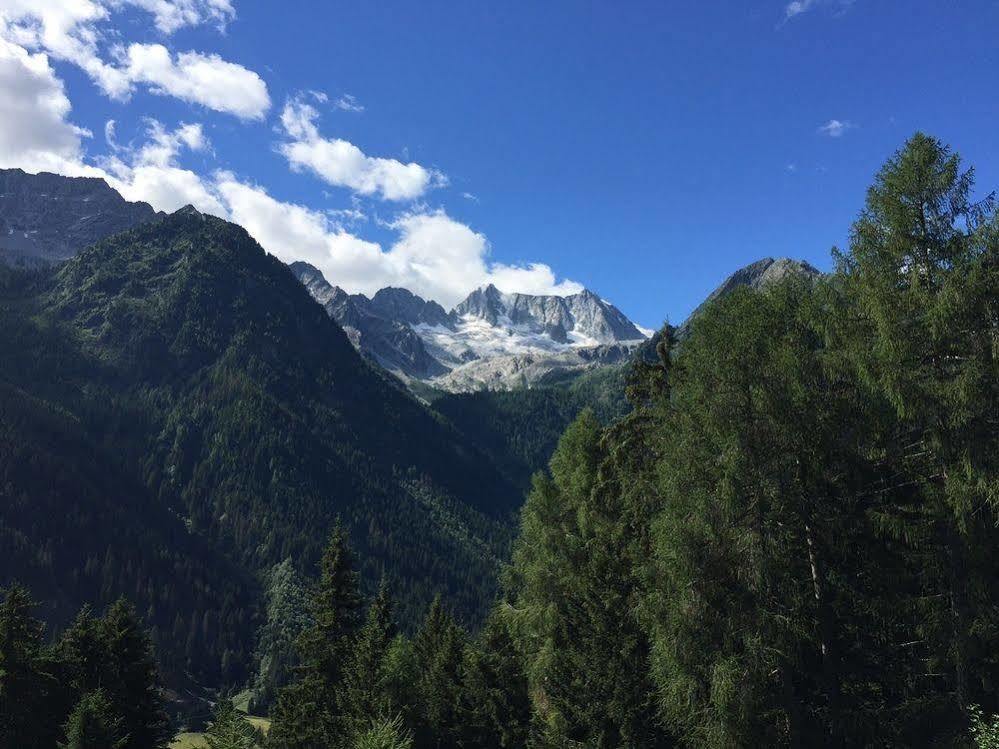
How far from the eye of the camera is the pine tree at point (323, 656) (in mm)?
35000

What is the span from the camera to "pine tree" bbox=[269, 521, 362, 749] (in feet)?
115

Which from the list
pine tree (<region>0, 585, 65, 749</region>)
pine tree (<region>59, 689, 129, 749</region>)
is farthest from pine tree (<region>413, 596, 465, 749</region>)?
pine tree (<region>0, 585, 65, 749</region>)

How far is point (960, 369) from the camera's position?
48.0 feet

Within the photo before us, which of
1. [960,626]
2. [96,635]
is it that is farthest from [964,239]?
[96,635]

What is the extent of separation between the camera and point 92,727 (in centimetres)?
3134

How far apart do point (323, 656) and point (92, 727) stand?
10.8 metres

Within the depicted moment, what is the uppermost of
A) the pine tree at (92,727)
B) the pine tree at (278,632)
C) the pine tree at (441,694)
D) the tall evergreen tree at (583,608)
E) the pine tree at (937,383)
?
the pine tree at (937,383)

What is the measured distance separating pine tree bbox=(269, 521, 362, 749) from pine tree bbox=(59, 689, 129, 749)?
8.08 metres

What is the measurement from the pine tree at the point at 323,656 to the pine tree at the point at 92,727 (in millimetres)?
8080

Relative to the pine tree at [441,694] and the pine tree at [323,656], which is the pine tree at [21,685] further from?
the pine tree at [441,694]

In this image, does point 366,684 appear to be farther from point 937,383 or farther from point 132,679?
point 937,383

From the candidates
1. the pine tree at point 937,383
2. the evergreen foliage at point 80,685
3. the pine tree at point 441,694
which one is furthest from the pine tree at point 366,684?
the pine tree at point 937,383

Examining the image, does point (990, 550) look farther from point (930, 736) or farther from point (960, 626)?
point (930, 736)

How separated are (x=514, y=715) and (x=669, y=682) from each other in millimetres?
19129
